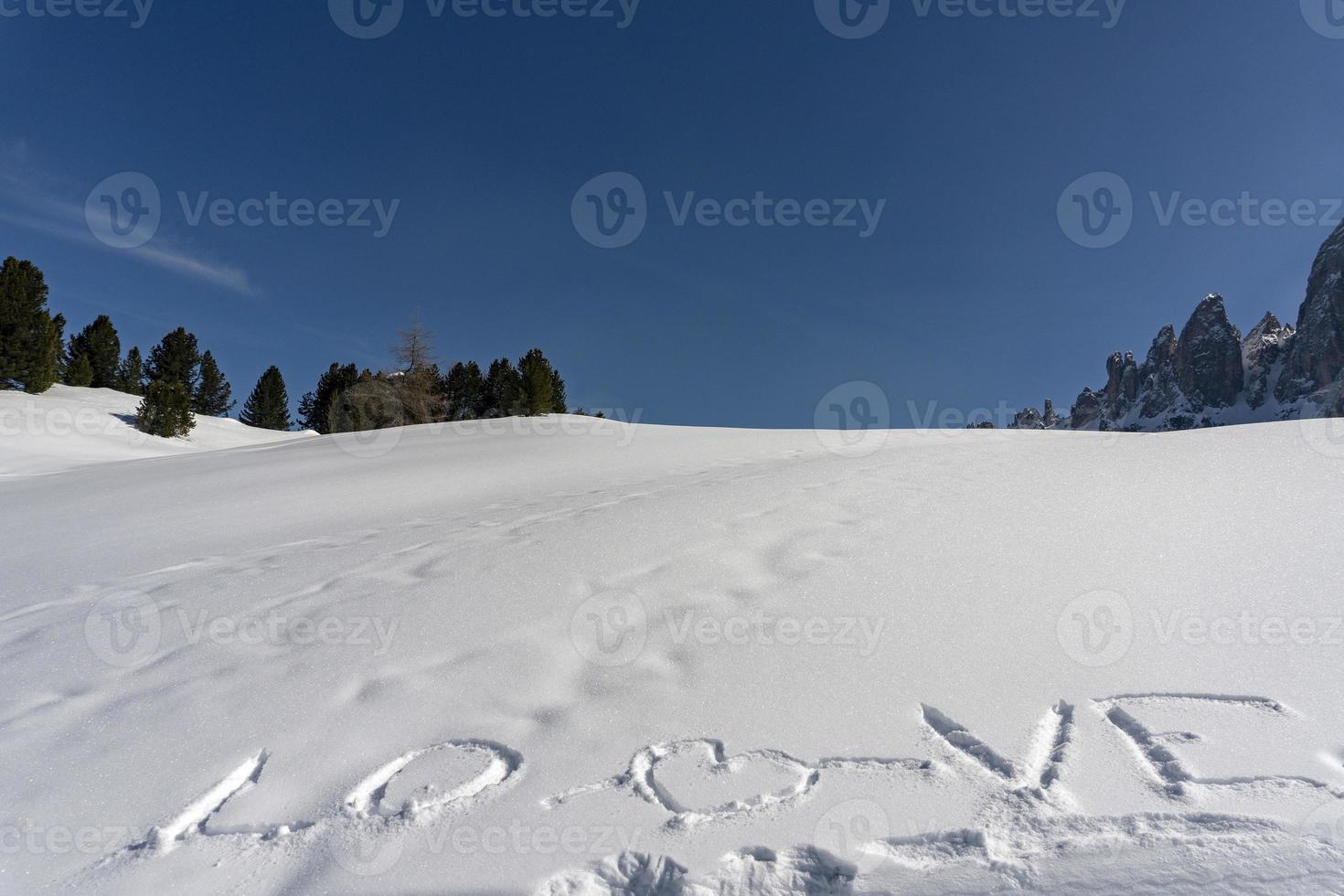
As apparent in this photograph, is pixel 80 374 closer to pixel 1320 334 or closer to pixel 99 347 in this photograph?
pixel 99 347

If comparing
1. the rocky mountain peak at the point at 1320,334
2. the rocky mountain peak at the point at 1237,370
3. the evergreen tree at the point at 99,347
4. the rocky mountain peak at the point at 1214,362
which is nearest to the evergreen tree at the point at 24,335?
the evergreen tree at the point at 99,347

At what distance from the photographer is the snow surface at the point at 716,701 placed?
144cm

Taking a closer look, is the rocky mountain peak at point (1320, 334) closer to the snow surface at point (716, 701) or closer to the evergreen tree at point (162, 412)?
the snow surface at point (716, 701)

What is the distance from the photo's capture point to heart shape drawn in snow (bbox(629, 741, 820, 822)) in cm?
160

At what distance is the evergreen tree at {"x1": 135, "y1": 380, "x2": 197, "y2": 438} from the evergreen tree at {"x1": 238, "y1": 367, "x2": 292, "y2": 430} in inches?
990

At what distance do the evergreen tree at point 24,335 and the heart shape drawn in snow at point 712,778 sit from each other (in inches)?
1398

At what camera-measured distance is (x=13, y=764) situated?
1931 millimetres

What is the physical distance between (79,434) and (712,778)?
26.4m

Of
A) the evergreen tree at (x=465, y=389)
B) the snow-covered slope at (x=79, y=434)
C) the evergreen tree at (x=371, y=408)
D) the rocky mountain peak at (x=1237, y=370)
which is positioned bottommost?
the snow-covered slope at (x=79, y=434)

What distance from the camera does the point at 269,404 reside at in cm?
4622

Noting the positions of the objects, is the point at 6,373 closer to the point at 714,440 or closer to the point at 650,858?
the point at 714,440

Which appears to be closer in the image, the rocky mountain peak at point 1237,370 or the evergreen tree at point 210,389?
the evergreen tree at point 210,389

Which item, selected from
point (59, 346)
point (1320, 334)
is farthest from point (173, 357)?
point (1320, 334)

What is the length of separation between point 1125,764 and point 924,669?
0.65 meters
